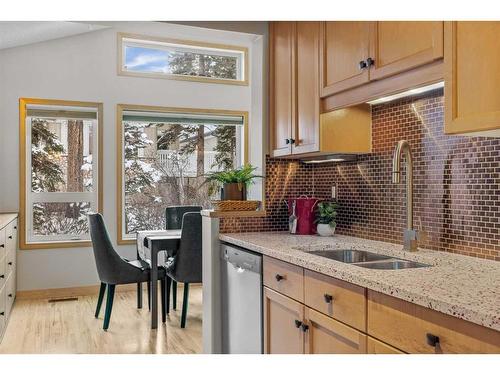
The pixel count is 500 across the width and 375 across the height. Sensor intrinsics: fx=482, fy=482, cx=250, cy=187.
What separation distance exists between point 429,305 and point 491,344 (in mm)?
188

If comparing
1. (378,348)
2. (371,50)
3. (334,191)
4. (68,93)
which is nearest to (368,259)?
(334,191)

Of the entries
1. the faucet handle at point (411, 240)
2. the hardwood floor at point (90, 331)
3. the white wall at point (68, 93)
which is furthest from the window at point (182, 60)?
the faucet handle at point (411, 240)

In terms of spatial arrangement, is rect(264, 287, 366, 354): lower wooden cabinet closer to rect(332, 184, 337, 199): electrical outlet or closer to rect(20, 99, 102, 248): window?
rect(332, 184, 337, 199): electrical outlet

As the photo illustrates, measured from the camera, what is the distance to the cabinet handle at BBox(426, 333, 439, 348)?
1273 millimetres

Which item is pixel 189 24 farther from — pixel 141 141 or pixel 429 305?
pixel 141 141

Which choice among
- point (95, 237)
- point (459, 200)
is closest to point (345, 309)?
point (459, 200)

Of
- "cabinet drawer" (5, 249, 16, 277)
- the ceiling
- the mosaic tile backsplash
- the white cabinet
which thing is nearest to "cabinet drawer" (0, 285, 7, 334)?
the white cabinet

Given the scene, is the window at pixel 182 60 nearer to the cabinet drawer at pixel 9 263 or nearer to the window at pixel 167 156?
the window at pixel 167 156

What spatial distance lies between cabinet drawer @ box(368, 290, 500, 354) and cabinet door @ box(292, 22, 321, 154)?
1.23 meters

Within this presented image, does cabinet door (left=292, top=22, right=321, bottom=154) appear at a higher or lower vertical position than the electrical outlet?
higher

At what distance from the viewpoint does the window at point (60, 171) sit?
516cm

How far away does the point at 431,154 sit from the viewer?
220 centimetres

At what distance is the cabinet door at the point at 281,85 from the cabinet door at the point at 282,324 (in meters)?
0.97

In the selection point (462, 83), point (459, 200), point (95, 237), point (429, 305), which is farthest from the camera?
point (95, 237)
